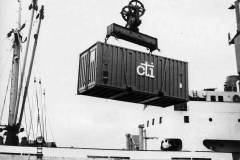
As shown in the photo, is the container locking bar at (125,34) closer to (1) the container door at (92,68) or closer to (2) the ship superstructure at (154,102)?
(2) the ship superstructure at (154,102)

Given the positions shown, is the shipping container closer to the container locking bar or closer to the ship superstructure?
the ship superstructure

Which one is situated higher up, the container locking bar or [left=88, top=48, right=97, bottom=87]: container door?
the container locking bar

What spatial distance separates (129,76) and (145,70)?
820 mm

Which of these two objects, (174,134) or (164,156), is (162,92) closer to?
(164,156)

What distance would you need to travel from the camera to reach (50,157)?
81.4 ft

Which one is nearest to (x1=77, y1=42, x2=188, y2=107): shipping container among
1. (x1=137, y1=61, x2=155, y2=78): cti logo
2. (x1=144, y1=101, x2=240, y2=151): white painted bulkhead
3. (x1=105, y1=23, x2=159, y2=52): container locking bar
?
(x1=137, y1=61, x2=155, y2=78): cti logo

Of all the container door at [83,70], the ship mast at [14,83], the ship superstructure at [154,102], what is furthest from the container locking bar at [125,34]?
the ship mast at [14,83]

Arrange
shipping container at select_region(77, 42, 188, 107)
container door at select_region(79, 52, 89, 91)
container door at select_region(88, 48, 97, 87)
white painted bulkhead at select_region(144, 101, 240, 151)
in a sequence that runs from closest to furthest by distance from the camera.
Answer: container door at select_region(88, 48, 97, 87) < shipping container at select_region(77, 42, 188, 107) < container door at select_region(79, 52, 89, 91) < white painted bulkhead at select_region(144, 101, 240, 151)

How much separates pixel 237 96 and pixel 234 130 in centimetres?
430

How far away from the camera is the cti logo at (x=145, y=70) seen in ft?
50.0

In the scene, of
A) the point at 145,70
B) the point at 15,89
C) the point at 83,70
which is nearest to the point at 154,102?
the point at 145,70

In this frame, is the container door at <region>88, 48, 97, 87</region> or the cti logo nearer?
the container door at <region>88, 48, 97, 87</region>

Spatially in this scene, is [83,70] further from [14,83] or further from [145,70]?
[14,83]

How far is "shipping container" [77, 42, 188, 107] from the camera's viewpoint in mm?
14258
